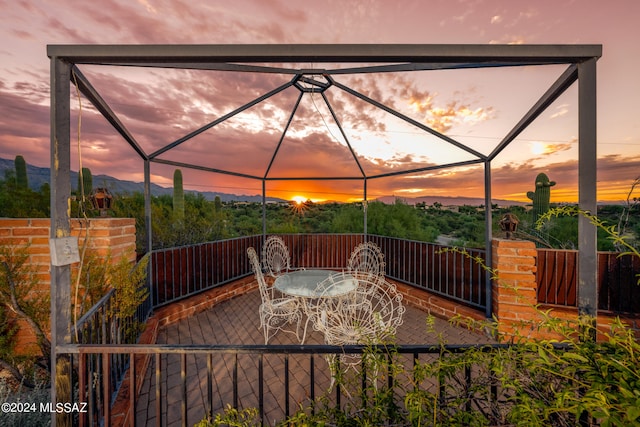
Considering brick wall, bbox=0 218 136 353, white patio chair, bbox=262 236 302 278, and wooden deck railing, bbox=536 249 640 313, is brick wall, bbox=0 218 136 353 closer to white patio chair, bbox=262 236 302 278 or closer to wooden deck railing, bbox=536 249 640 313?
white patio chair, bbox=262 236 302 278

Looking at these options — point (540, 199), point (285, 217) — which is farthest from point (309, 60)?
point (285, 217)

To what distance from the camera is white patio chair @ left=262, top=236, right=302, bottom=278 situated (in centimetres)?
546

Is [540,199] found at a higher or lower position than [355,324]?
higher

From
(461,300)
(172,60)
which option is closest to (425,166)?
(461,300)

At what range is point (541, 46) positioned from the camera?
147cm

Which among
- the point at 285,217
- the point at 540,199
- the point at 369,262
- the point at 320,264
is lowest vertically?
the point at 320,264

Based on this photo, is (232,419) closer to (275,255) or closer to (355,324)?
(355,324)

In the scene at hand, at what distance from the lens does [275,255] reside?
5.51 meters

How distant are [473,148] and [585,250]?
8.68 ft

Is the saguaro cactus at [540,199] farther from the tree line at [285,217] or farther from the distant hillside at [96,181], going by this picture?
the distant hillside at [96,181]

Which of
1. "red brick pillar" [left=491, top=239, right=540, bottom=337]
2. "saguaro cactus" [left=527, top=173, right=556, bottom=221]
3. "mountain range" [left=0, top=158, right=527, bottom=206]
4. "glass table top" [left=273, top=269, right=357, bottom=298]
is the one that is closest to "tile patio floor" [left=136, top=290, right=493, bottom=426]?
"red brick pillar" [left=491, top=239, right=540, bottom=337]

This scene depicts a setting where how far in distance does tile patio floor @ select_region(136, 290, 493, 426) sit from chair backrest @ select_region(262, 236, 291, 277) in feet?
4.00

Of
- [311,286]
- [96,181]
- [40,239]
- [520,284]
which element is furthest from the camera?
[96,181]

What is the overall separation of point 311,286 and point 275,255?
2.35 meters
